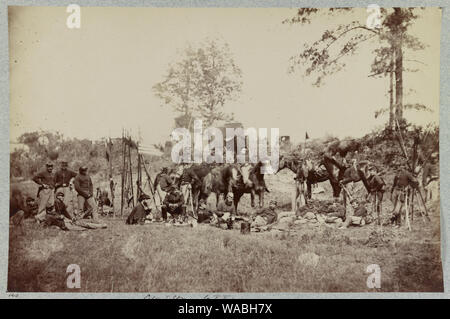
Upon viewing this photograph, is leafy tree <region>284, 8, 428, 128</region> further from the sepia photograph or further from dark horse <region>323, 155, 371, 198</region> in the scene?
dark horse <region>323, 155, 371, 198</region>

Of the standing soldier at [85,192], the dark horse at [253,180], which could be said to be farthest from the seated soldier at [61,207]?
the dark horse at [253,180]

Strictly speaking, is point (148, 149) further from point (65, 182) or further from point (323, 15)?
point (323, 15)

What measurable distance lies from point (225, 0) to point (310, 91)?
1128 millimetres

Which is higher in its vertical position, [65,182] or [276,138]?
[276,138]

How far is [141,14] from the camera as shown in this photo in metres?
5.38

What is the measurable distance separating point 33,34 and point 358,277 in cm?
366

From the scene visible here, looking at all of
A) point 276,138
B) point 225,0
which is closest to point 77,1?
point 225,0

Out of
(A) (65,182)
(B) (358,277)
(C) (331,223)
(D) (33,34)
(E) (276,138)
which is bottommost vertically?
(B) (358,277)

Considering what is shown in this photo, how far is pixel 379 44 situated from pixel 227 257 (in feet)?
7.81

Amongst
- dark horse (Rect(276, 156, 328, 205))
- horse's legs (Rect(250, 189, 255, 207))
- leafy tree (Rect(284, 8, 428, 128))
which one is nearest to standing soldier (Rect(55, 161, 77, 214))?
horse's legs (Rect(250, 189, 255, 207))

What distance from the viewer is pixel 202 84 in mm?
5434

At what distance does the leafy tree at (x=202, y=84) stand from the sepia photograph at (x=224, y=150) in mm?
13

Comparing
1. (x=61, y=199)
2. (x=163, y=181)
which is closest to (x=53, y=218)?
(x=61, y=199)

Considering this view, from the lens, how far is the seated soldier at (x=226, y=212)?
5.46 metres
